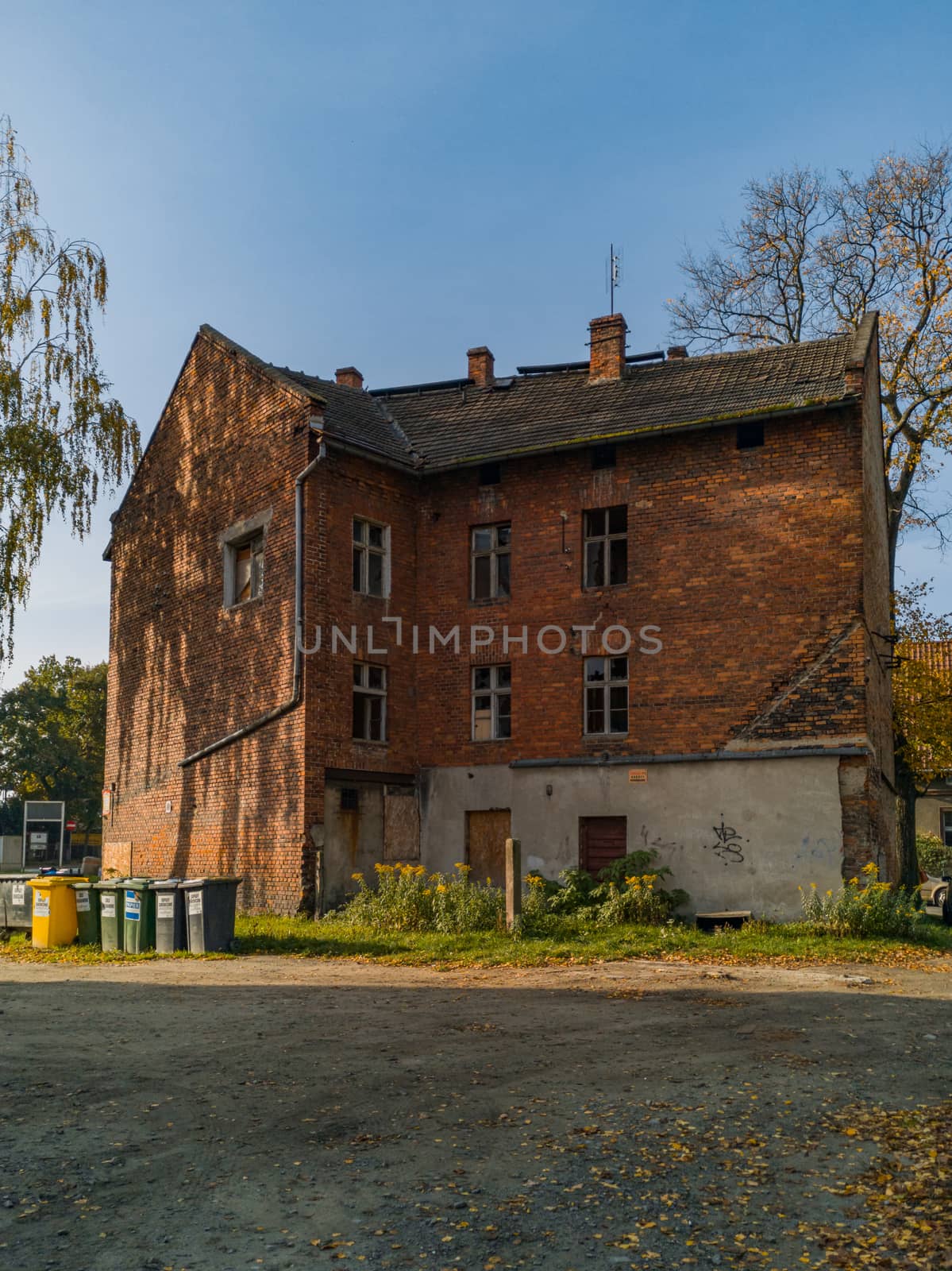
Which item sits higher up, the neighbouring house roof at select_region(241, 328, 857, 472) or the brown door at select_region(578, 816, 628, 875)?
the neighbouring house roof at select_region(241, 328, 857, 472)

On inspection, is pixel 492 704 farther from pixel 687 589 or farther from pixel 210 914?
pixel 210 914

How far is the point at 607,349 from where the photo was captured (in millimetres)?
25625

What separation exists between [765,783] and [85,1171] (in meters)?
15.7

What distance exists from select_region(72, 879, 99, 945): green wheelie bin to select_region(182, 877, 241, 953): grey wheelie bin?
219 centimetres

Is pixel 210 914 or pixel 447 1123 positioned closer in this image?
pixel 447 1123

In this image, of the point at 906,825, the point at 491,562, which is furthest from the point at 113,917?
the point at 906,825

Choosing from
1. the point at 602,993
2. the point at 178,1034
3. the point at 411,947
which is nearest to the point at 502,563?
the point at 411,947

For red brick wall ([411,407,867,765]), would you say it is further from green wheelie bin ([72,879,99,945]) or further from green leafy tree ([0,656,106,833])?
green leafy tree ([0,656,106,833])

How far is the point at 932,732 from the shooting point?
26406mm

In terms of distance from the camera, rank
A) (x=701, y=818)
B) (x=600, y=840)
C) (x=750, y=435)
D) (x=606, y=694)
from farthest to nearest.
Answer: (x=606, y=694) → (x=600, y=840) → (x=750, y=435) → (x=701, y=818)

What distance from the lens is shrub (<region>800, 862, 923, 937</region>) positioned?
57.3 feet

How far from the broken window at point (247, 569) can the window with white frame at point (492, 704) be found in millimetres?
4712

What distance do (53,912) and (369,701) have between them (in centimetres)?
722

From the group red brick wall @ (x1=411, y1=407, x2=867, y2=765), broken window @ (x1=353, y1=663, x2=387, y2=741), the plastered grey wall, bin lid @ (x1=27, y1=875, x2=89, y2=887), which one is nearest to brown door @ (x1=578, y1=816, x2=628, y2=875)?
the plastered grey wall
